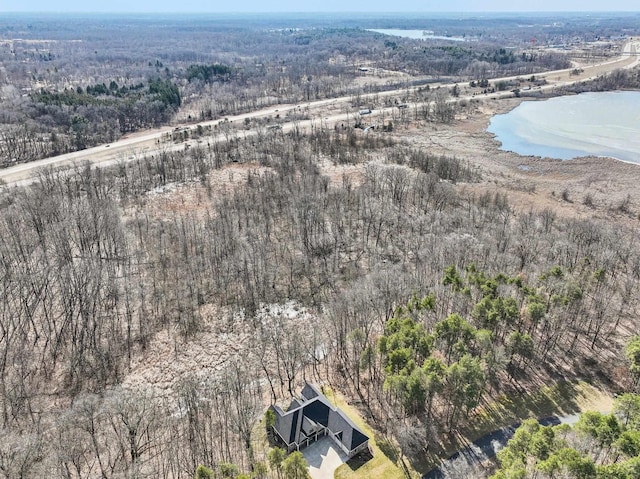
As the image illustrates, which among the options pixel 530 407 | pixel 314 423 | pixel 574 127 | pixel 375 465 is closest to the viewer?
pixel 375 465

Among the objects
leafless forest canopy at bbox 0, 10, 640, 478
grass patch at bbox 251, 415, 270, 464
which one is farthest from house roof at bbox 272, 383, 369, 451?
leafless forest canopy at bbox 0, 10, 640, 478

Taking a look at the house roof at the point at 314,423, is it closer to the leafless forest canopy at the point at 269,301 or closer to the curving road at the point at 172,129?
the leafless forest canopy at the point at 269,301

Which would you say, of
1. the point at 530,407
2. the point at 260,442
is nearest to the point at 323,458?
the point at 260,442

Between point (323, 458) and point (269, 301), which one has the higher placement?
point (269, 301)

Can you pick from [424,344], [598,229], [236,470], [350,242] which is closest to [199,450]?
[236,470]

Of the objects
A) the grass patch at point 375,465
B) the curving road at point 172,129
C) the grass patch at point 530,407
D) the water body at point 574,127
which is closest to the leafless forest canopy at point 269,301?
the grass patch at point 530,407

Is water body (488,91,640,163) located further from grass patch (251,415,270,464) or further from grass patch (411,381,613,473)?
grass patch (251,415,270,464)

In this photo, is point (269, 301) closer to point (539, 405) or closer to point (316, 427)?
point (316, 427)
